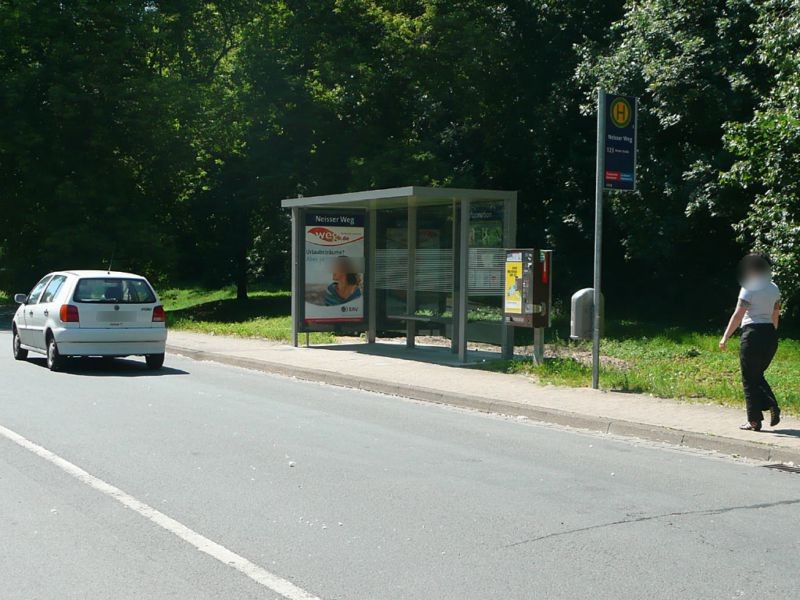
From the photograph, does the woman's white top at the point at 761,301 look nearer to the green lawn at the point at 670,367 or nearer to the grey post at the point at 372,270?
the green lawn at the point at 670,367

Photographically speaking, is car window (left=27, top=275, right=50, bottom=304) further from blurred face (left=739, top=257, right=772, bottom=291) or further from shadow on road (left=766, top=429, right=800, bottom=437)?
shadow on road (left=766, top=429, right=800, bottom=437)

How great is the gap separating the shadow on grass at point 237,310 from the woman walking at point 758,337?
2270 cm

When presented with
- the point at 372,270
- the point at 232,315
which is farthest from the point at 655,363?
the point at 232,315

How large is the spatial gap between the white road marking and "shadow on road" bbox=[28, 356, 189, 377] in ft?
22.6

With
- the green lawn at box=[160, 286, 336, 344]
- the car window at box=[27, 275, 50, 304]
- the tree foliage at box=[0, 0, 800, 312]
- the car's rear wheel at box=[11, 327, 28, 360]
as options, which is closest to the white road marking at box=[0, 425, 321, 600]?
the car window at box=[27, 275, 50, 304]

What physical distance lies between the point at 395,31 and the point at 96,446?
2193cm

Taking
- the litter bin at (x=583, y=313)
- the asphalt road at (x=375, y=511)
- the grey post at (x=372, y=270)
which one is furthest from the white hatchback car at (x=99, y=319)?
the litter bin at (x=583, y=313)

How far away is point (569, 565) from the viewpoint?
5.47 m

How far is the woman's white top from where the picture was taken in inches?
386

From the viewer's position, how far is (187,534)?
601 centimetres

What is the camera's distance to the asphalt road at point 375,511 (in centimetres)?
518

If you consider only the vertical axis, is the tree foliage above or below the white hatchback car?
above

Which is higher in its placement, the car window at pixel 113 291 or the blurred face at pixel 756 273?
the blurred face at pixel 756 273

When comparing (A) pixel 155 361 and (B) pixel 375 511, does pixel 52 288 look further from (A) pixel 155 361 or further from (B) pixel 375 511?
(B) pixel 375 511
